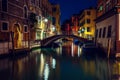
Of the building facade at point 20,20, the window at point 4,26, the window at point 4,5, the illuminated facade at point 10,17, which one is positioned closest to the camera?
the illuminated facade at point 10,17

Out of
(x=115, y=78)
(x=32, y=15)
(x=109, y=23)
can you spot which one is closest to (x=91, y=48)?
(x=109, y=23)

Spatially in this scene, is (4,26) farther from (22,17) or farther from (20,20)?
(22,17)

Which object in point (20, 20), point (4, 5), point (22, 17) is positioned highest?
point (4, 5)

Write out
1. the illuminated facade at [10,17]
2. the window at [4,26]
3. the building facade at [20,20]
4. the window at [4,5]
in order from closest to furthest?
the illuminated facade at [10,17] → the window at [4,26] → the building facade at [20,20] → the window at [4,5]

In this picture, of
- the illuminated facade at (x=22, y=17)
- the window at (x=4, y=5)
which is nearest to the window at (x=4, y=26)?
the illuminated facade at (x=22, y=17)

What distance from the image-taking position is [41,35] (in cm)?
5094

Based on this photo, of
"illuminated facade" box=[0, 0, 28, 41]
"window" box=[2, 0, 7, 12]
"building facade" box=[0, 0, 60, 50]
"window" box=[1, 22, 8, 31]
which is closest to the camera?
"illuminated facade" box=[0, 0, 28, 41]

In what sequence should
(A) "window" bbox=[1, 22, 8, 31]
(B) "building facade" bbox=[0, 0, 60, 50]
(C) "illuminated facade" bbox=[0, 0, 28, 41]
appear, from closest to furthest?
(C) "illuminated facade" bbox=[0, 0, 28, 41]
(A) "window" bbox=[1, 22, 8, 31]
(B) "building facade" bbox=[0, 0, 60, 50]

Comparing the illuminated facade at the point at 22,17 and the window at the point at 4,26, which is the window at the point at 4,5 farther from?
the window at the point at 4,26

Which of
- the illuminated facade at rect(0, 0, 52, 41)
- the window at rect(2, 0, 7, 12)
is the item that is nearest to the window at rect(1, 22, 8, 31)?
the illuminated facade at rect(0, 0, 52, 41)

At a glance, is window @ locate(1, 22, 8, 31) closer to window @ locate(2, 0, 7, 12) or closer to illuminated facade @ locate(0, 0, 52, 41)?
A: illuminated facade @ locate(0, 0, 52, 41)

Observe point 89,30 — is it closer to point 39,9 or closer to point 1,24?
point 39,9

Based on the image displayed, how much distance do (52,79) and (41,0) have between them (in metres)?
38.0

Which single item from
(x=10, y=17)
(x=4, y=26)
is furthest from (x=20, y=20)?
(x=4, y=26)
